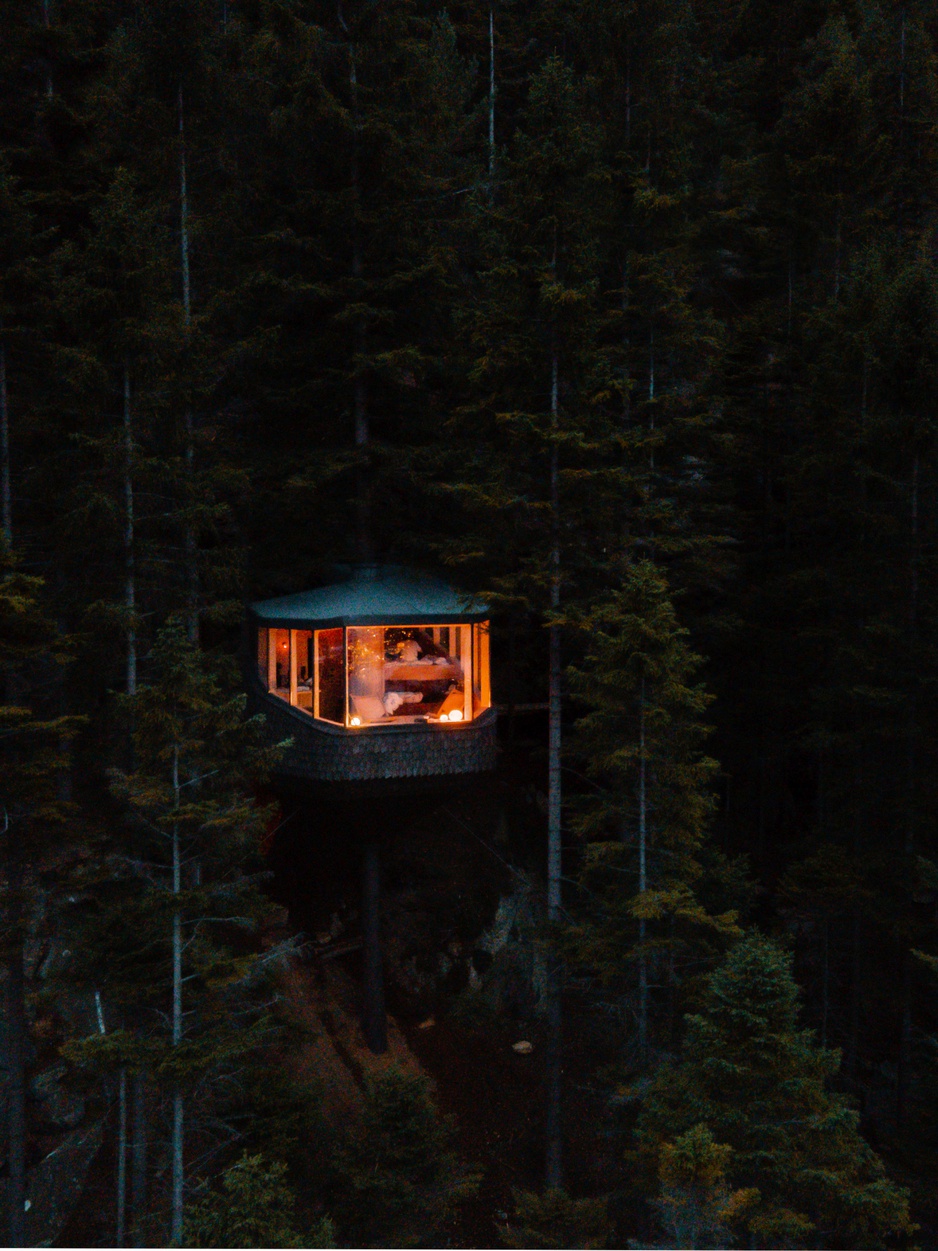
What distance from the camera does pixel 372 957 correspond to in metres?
13.2

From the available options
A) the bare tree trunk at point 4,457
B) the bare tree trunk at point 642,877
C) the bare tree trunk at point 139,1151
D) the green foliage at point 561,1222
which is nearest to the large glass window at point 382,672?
the bare tree trunk at point 642,877

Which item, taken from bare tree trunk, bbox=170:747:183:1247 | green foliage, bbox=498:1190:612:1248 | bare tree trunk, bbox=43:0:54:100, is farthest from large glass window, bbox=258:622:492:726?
bare tree trunk, bbox=43:0:54:100

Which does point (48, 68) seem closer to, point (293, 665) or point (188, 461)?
point (188, 461)

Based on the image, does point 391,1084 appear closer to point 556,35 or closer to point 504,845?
point 504,845

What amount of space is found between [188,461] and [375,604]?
132 inches

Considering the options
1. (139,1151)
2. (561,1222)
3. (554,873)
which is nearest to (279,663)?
(554,873)

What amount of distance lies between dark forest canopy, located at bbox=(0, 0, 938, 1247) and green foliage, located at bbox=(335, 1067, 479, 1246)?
0.06m

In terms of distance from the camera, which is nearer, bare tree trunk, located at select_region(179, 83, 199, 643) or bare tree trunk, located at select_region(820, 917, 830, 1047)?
bare tree trunk, located at select_region(179, 83, 199, 643)

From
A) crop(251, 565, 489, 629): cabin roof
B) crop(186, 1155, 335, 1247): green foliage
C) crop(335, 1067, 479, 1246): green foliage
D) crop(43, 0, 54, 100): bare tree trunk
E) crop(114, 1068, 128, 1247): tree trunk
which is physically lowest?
crop(114, 1068, 128, 1247): tree trunk

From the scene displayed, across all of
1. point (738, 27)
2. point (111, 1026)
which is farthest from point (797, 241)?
point (111, 1026)

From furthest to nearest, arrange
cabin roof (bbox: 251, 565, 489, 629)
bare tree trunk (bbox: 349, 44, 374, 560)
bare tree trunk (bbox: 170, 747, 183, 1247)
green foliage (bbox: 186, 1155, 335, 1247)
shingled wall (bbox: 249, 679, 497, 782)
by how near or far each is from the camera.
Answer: bare tree trunk (bbox: 349, 44, 374, 560), cabin roof (bbox: 251, 565, 489, 629), shingled wall (bbox: 249, 679, 497, 782), bare tree trunk (bbox: 170, 747, 183, 1247), green foliage (bbox: 186, 1155, 335, 1247)

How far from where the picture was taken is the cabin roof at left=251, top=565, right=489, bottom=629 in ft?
40.0

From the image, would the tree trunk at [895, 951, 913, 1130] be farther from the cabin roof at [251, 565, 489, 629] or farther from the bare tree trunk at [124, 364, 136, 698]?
the bare tree trunk at [124, 364, 136, 698]

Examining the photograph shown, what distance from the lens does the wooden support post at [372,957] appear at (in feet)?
43.3
